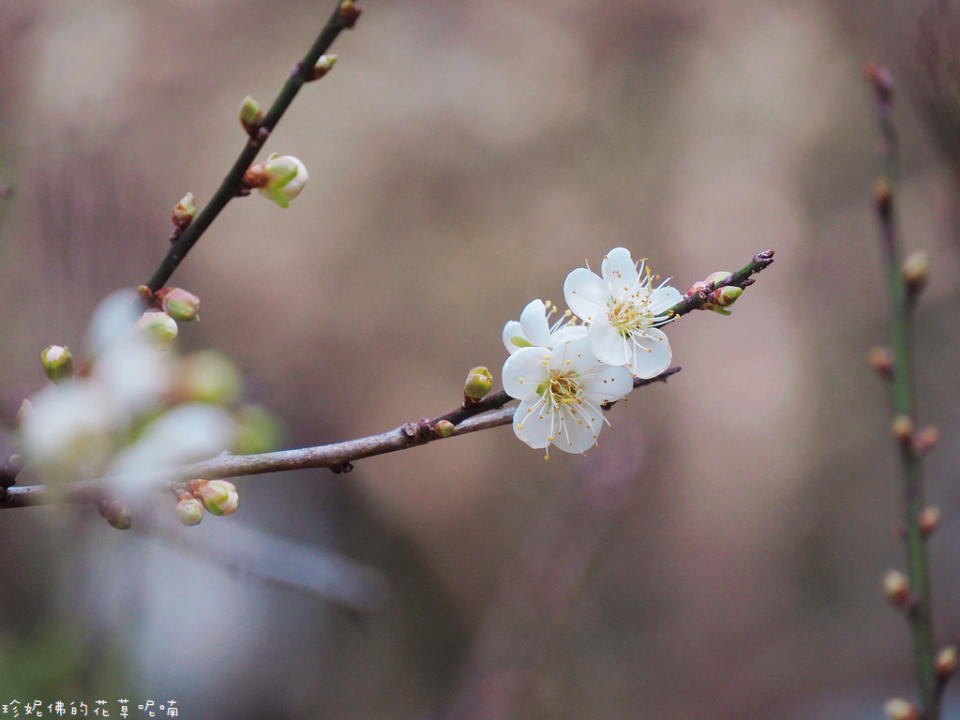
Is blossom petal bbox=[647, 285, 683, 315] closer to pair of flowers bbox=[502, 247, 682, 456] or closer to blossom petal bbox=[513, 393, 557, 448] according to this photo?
pair of flowers bbox=[502, 247, 682, 456]

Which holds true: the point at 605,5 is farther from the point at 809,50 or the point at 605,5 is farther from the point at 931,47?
the point at 931,47

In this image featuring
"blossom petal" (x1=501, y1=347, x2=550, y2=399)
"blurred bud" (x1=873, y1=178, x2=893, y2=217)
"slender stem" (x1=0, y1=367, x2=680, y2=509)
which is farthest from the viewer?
"blurred bud" (x1=873, y1=178, x2=893, y2=217)

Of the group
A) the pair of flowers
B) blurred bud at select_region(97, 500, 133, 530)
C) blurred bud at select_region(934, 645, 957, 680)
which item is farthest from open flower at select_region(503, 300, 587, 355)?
blurred bud at select_region(934, 645, 957, 680)

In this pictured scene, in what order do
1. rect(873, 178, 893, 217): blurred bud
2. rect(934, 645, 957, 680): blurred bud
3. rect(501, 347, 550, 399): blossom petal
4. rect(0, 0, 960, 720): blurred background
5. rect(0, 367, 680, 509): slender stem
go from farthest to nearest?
rect(0, 0, 960, 720): blurred background < rect(873, 178, 893, 217): blurred bud < rect(934, 645, 957, 680): blurred bud < rect(501, 347, 550, 399): blossom petal < rect(0, 367, 680, 509): slender stem

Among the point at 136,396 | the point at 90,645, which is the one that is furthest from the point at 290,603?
the point at 136,396

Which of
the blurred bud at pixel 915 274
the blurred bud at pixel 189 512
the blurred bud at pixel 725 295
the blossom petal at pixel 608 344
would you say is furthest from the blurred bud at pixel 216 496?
the blurred bud at pixel 915 274

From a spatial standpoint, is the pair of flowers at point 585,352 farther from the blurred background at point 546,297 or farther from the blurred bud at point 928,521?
the blurred background at point 546,297

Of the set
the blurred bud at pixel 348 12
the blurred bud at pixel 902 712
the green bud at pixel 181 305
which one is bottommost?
the blurred bud at pixel 902 712
